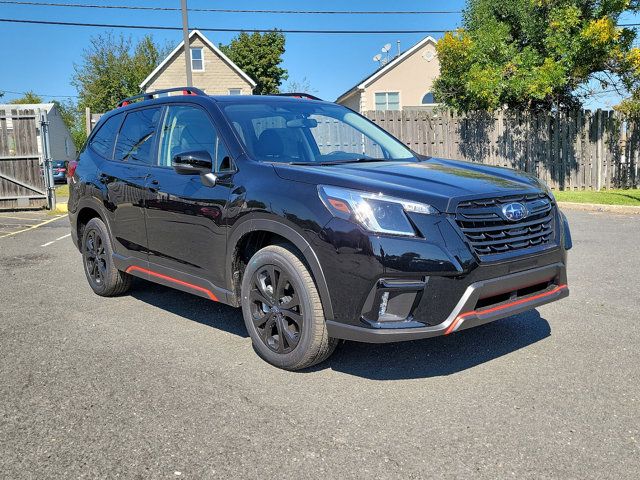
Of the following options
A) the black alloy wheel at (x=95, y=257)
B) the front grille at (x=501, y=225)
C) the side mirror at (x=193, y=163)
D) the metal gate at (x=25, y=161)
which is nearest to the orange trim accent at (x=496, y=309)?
the front grille at (x=501, y=225)

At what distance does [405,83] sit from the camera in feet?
116

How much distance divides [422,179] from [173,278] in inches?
85.5

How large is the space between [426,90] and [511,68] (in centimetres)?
2017

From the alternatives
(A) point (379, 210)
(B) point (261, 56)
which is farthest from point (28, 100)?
(A) point (379, 210)

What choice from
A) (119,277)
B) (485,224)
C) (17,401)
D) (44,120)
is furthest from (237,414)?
(44,120)

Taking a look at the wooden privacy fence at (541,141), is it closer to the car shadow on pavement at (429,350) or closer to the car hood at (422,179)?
the car shadow on pavement at (429,350)

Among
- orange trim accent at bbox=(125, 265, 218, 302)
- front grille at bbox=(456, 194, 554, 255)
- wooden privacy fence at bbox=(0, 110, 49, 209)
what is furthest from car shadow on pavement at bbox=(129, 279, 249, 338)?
wooden privacy fence at bbox=(0, 110, 49, 209)

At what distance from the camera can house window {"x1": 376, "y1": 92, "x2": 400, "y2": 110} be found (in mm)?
35531

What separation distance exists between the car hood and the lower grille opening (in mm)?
584

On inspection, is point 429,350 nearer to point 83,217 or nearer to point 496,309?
point 496,309

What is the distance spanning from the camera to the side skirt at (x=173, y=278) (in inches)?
170

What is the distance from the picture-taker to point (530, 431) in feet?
9.85

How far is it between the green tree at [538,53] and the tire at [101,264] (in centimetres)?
1218

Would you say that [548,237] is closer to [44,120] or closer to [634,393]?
[634,393]
